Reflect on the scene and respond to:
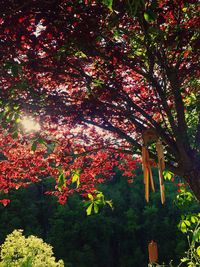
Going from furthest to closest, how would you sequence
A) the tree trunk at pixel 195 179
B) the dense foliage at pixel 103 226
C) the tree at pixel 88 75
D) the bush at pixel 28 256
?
the dense foliage at pixel 103 226
the bush at pixel 28 256
the tree trunk at pixel 195 179
the tree at pixel 88 75

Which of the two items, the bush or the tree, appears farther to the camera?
the bush

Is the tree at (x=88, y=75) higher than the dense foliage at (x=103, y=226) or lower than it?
lower

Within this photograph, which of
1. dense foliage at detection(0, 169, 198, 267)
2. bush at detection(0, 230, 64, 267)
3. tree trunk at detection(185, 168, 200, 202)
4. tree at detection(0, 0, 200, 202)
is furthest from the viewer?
dense foliage at detection(0, 169, 198, 267)

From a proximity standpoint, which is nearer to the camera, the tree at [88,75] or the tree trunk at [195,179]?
the tree at [88,75]

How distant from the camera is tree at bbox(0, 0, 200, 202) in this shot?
11.7ft

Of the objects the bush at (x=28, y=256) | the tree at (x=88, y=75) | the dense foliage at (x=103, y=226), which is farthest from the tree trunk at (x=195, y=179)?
the dense foliage at (x=103, y=226)

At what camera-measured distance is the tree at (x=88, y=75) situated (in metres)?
3.57

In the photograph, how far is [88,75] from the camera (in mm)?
4594

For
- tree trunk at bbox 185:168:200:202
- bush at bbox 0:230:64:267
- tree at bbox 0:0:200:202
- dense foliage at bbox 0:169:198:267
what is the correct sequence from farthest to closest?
dense foliage at bbox 0:169:198:267, bush at bbox 0:230:64:267, tree trunk at bbox 185:168:200:202, tree at bbox 0:0:200:202

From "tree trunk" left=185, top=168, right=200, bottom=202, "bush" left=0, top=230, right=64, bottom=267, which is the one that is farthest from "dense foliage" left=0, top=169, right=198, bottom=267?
"tree trunk" left=185, top=168, right=200, bottom=202

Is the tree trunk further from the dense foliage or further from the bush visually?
the dense foliage

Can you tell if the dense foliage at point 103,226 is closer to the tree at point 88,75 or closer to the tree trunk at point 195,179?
the tree at point 88,75

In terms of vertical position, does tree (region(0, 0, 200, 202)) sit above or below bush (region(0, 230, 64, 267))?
above

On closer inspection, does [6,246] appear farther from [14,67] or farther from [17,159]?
[14,67]
